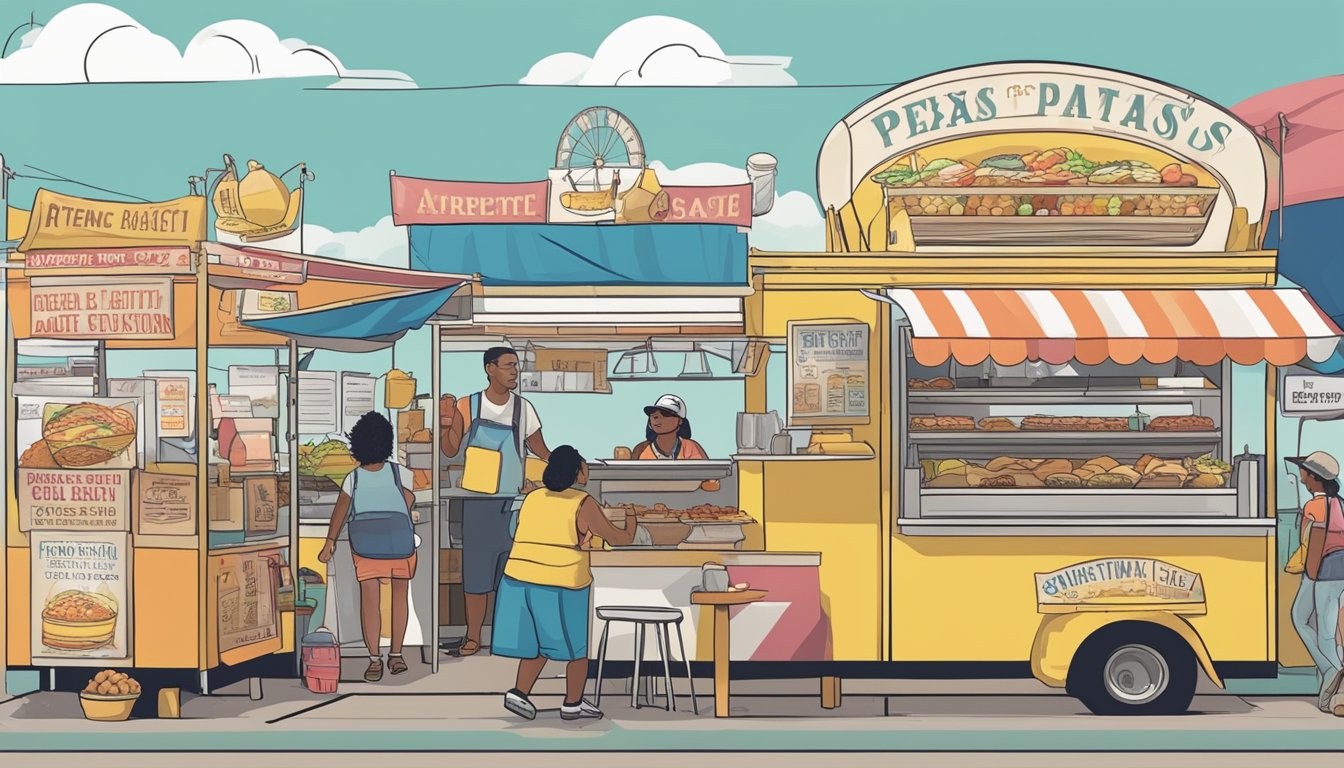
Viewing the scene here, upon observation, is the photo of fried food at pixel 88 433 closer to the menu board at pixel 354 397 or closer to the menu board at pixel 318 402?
the menu board at pixel 318 402

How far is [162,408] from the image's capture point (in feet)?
Answer: 31.3

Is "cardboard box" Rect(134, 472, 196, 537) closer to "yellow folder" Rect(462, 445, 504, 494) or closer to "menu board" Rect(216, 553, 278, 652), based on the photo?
"menu board" Rect(216, 553, 278, 652)

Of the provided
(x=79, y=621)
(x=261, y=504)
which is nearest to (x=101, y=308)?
(x=261, y=504)

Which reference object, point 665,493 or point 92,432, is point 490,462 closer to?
point 665,493

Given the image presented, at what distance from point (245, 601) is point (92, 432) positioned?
1.41 meters

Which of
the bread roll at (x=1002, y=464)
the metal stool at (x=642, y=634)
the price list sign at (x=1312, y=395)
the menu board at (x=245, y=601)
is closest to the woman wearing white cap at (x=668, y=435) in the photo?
the metal stool at (x=642, y=634)

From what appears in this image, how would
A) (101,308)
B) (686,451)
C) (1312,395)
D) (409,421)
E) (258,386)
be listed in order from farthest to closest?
(258,386), (686,451), (409,421), (1312,395), (101,308)

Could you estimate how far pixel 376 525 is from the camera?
10.2 metres

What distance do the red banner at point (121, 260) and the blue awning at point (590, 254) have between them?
246 centimetres

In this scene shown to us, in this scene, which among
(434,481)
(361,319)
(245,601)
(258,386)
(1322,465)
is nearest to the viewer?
(245,601)

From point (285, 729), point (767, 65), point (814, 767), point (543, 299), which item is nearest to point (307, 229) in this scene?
point (767, 65)

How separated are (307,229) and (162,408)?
15124 millimetres

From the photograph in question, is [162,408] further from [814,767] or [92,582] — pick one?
[814,767]

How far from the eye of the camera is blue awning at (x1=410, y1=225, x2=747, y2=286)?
10719 mm
